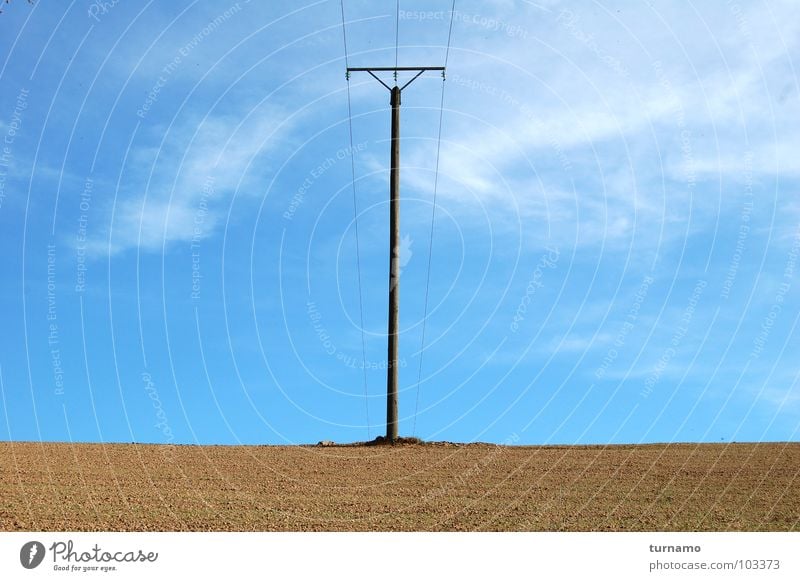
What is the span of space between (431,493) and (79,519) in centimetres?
764

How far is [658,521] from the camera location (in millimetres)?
16656

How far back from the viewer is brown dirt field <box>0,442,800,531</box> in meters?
16.2

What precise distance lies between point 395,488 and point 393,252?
11918mm

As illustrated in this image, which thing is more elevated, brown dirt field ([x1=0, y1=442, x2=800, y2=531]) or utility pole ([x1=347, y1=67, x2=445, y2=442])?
utility pole ([x1=347, y1=67, x2=445, y2=442])

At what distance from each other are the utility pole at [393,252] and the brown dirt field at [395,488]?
A: 2.10 metres

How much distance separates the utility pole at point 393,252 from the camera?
1201 inches

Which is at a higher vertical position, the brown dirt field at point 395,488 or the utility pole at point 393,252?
the utility pole at point 393,252

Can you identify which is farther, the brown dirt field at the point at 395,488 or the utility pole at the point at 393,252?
the utility pole at the point at 393,252

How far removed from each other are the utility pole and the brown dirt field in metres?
2.10

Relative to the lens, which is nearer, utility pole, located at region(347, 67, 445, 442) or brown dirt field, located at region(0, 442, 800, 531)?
brown dirt field, located at region(0, 442, 800, 531)

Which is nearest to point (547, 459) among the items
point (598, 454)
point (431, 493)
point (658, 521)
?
point (598, 454)

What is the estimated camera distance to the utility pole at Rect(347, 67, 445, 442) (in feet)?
100

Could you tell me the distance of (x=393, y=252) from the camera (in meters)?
30.7
